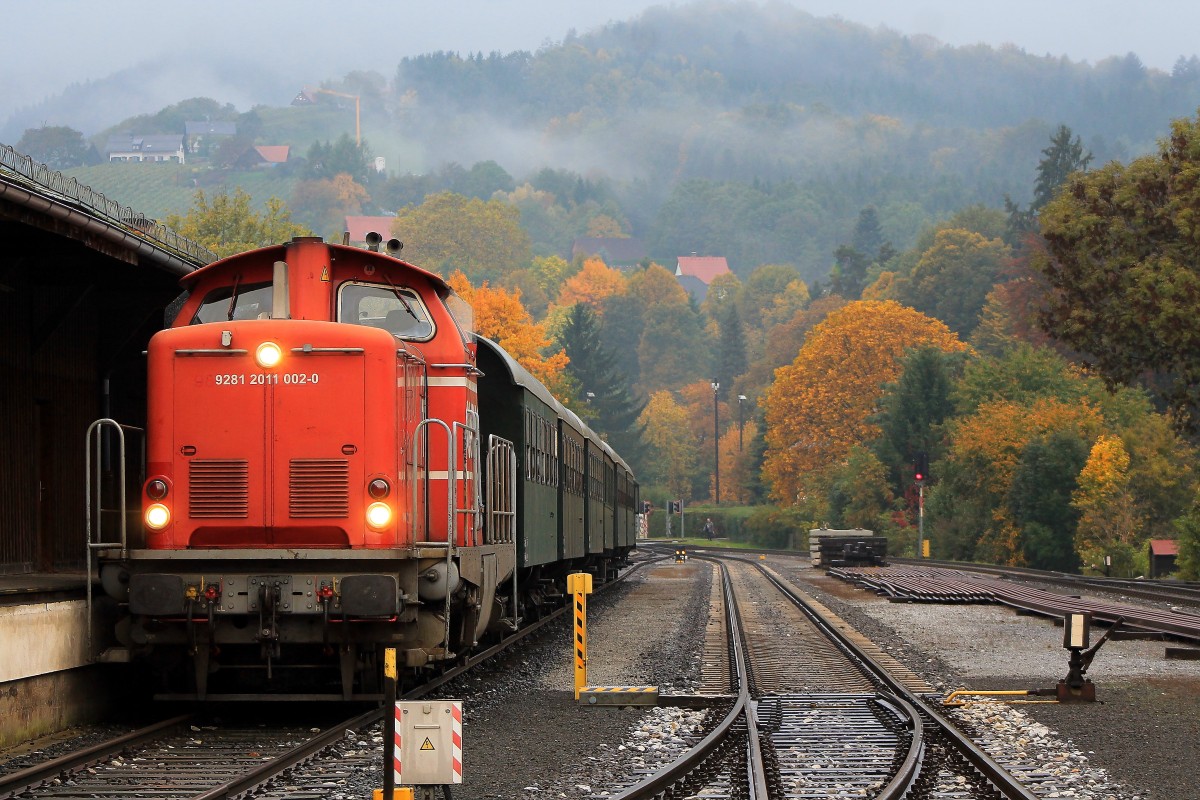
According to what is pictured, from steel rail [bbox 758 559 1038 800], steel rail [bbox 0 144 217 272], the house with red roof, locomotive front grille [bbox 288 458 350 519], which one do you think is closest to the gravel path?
steel rail [bbox 758 559 1038 800]

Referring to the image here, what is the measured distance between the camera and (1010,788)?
9578 millimetres

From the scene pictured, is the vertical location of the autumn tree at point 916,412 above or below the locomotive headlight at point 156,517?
above

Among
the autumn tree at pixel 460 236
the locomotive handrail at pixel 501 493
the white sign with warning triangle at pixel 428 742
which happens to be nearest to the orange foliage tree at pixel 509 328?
the locomotive handrail at pixel 501 493

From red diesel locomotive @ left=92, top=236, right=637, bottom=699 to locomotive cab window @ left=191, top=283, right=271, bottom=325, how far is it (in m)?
0.01

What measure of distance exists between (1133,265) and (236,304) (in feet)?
93.9

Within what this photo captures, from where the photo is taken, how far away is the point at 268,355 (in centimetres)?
1209

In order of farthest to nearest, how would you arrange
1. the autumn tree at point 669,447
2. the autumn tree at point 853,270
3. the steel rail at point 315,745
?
the autumn tree at point 853,270 → the autumn tree at point 669,447 → the steel rail at point 315,745

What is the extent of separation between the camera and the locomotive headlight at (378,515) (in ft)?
39.5

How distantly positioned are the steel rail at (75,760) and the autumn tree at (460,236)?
5439 inches

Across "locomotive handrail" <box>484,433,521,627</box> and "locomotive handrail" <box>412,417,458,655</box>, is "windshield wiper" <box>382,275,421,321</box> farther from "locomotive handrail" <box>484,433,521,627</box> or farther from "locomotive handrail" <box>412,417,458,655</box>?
"locomotive handrail" <box>484,433,521,627</box>

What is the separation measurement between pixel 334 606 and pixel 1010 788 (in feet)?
17.4

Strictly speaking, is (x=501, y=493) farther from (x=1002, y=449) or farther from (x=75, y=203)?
(x=1002, y=449)

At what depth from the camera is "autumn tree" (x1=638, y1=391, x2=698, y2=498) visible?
117312mm

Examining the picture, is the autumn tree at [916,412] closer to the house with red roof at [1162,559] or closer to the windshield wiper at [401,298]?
the house with red roof at [1162,559]
